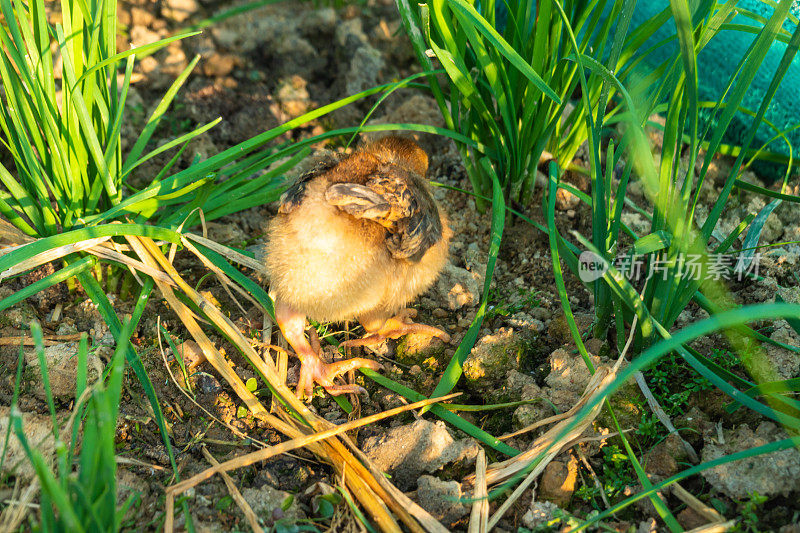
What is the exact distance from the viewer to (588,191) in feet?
9.44

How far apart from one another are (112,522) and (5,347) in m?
1.13

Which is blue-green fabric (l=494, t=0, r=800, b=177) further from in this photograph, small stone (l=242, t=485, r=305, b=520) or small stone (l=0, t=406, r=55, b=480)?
small stone (l=0, t=406, r=55, b=480)

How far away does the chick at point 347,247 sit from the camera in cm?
199

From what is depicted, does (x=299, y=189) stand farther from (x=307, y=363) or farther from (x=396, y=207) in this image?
(x=307, y=363)

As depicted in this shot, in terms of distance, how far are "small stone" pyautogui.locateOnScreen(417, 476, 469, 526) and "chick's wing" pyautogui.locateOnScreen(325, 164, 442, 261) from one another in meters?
0.73

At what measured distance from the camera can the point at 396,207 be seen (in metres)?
2.00

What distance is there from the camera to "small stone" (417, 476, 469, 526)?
182 centimetres

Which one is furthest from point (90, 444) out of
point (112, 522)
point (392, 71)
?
point (392, 71)

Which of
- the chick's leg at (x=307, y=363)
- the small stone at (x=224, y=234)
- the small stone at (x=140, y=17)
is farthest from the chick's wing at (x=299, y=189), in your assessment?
the small stone at (x=140, y=17)

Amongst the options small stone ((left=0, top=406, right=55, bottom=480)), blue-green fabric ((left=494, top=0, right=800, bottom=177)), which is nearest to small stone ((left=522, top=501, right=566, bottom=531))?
small stone ((left=0, top=406, right=55, bottom=480))

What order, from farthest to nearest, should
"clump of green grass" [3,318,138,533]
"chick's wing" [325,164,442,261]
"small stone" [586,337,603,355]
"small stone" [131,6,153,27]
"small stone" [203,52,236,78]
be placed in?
1. "small stone" [131,6,153,27]
2. "small stone" [203,52,236,78]
3. "small stone" [586,337,603,355]
4. "chick's wing" [325,164,442,261]
5. "clump of green grass" [3,318,138,533]

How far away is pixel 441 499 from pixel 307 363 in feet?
2.34

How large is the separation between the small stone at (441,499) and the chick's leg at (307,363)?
0.49m

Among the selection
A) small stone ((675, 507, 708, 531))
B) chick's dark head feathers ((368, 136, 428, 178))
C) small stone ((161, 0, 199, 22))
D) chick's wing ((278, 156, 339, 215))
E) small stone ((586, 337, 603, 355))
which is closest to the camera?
small stone ((675, 507, 708, 531))
